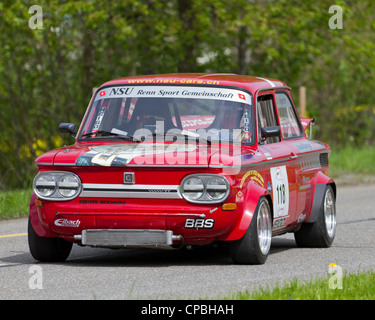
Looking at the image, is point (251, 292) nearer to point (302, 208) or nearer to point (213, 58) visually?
point (302, 208)

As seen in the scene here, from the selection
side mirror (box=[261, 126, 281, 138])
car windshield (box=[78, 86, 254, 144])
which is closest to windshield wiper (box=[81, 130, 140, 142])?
car windshield (box=[78, 86, 254, 144])

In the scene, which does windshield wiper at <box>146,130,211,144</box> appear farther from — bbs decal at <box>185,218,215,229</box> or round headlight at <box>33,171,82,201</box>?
round headlight at <box>33,171,82,201</box>

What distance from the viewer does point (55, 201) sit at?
8.66 metres

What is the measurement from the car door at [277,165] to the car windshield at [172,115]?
0.27m

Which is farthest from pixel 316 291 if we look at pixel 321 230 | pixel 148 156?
pixel 321 230

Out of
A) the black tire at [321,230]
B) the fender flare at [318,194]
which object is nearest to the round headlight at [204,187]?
the fender flare at [318,194]

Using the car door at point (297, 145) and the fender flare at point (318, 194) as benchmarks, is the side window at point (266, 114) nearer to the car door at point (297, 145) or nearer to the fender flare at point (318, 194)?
the car door at point (297, 145)

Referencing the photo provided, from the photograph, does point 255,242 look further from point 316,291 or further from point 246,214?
point 316,291

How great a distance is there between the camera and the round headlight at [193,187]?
8391mm

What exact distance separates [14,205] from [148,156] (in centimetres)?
650

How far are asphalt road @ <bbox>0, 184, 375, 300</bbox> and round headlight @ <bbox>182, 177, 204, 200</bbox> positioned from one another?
69 cm

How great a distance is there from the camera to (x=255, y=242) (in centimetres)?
875

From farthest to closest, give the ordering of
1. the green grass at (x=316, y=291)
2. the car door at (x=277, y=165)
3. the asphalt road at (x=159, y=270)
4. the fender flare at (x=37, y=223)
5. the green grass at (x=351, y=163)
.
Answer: the green grass at (x=351, y=163), the car door at (x=277, y=165), the fender flare at (x=37, y=223), the asphalt road at (x=159, y=270), the green grass at (x=316, y=291)
